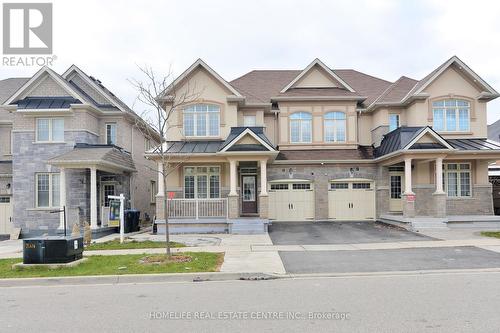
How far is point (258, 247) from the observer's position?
14445 millimetres

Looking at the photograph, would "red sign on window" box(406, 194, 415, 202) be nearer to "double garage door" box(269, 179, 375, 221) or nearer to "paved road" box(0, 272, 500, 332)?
"double garage door" box(269, 179, 375, 221)

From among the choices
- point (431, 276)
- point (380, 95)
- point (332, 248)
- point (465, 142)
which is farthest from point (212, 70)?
point (431, 276)

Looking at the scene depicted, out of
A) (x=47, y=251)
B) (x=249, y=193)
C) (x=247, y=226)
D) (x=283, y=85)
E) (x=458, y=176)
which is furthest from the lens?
(x=283, y=85)

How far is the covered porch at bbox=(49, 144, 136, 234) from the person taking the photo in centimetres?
1962

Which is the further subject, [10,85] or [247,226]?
[10,85]

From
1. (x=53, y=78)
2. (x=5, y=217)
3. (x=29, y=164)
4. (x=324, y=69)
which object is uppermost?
(x=324, y=69)

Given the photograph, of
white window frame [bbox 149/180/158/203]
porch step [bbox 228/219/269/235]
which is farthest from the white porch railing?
white window frame [bbox 149/180/158/203]

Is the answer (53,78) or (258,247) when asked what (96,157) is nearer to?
(53,78)

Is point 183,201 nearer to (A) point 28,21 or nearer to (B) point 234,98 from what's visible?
(B) point 234,98

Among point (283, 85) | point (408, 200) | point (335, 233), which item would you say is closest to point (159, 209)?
point (335, 233)

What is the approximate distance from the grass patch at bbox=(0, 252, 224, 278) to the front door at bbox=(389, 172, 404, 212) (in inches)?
560

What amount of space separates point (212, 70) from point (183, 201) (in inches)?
279

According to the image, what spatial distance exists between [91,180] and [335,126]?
1376cm

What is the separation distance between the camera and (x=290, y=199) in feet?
76.5
